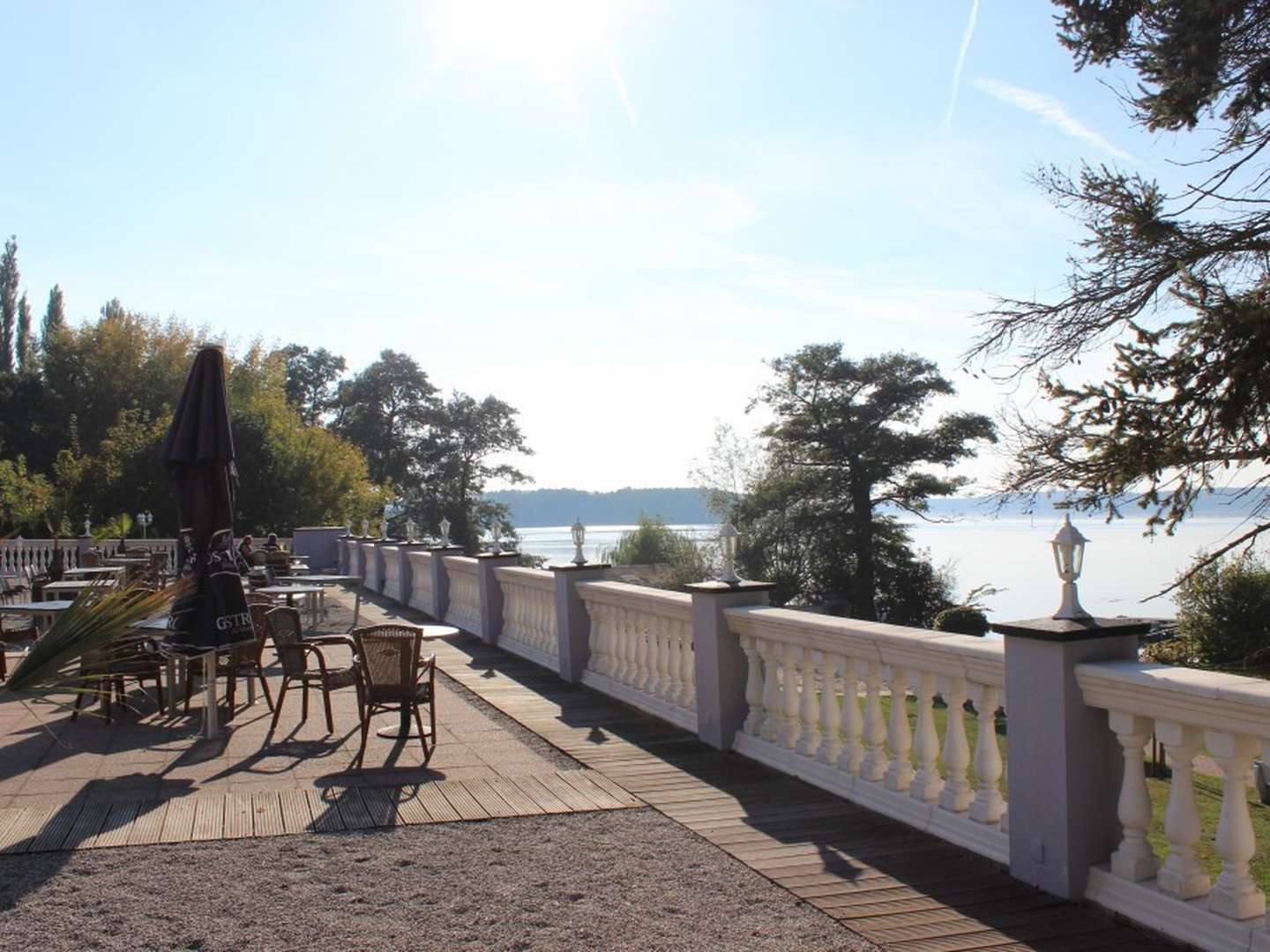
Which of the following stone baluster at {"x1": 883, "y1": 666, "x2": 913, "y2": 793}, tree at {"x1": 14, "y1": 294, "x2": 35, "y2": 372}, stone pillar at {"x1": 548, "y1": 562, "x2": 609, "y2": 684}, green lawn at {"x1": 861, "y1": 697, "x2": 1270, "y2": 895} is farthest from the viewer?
tree at {"x1": 14, "y1": 294, "x2": 35, "y2": 372}

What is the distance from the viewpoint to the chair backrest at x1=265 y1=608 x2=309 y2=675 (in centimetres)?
819

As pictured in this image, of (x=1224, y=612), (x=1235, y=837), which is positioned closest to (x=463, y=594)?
(x=1235, y=837)

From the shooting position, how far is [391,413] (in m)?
66.1

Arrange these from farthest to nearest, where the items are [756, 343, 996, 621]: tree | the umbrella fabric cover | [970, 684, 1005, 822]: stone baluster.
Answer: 1. [756, 343, 996, 621]: tree
2. the umbrella fabric cover
3. [970, 684, 1005, 822]: stone baluster

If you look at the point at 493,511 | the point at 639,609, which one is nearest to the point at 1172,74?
the point at 639,609

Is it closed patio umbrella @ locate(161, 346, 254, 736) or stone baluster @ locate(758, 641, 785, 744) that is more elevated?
closed patio umbrella @ locate(161, 346, 254, 736)

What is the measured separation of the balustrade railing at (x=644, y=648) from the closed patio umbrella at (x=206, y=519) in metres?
2.84

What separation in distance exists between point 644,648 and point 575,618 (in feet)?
4.97

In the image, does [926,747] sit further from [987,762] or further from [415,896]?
[415,896]

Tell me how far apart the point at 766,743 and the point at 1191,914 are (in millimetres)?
3158

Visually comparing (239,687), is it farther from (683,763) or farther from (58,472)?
(58,472)

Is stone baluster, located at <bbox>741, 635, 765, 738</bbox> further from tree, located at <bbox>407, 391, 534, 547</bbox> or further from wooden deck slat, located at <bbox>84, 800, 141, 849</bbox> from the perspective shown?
tree, located at <bbox>407, 391, 534, 547</bbox>

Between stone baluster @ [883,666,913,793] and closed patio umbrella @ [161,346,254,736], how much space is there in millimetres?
4382

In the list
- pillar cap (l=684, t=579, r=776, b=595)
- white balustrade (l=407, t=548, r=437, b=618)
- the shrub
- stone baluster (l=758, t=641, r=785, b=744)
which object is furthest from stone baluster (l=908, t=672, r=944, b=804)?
the shrub
